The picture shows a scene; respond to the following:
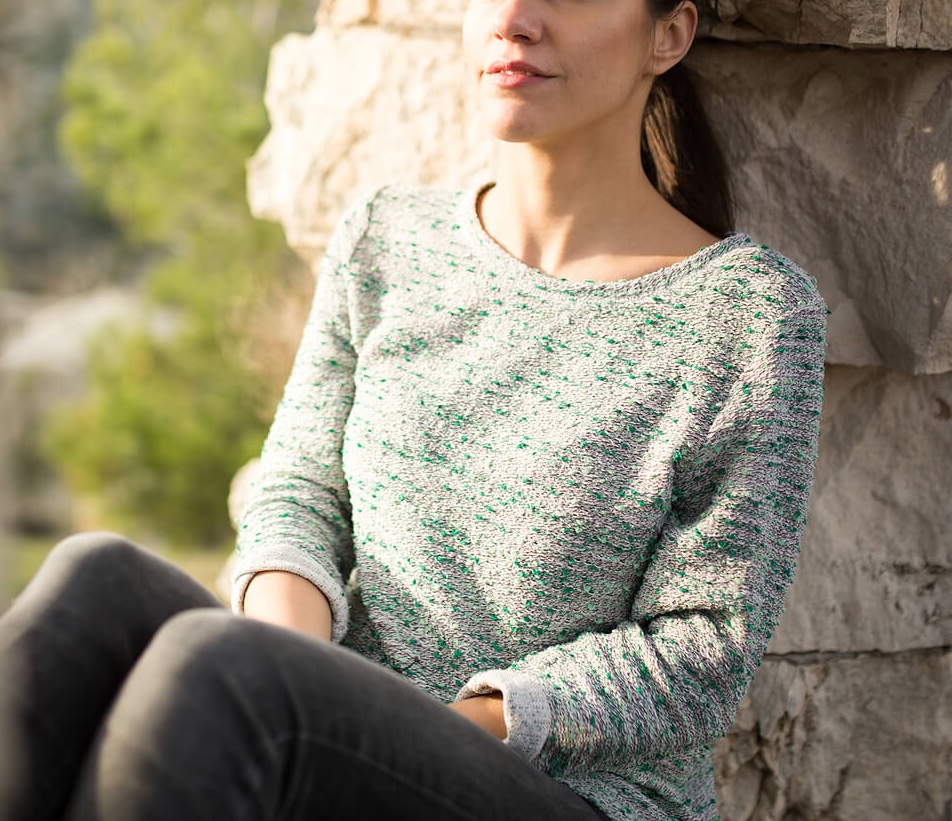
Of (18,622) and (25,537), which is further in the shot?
(25,537)

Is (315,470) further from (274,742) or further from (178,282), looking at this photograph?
(178,282)

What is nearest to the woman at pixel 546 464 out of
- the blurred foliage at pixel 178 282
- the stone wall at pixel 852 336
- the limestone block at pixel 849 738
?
the stone wall at pixel 852 336

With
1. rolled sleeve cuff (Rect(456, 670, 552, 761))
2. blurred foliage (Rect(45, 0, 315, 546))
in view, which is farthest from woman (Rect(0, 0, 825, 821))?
blurred foliage (Rect(45, 0, 315, 546))

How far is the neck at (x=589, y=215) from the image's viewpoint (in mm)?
1585

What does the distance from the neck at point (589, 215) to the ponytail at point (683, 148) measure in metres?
0.08

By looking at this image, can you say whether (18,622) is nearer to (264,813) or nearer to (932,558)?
(264,813)

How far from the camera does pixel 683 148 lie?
171cm

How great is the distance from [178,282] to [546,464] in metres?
5.70

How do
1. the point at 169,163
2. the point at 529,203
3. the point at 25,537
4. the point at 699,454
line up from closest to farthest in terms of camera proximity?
1. the point at 699,454
2. the point at 529,203
3. the point at 169,163
4. the point at 25,537

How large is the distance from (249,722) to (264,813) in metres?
0.08

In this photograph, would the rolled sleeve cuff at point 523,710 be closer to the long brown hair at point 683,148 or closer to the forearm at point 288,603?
the forearm at point 288,603

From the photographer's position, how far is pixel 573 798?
134cm

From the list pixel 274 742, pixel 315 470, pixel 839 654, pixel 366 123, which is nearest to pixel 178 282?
pixel 366 123

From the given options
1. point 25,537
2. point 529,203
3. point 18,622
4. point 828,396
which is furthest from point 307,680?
point 25,537
